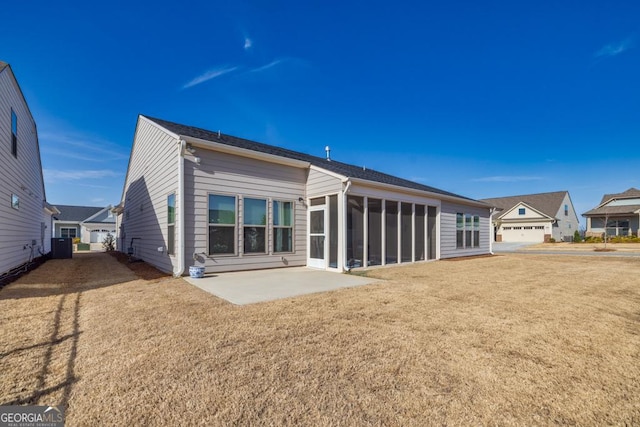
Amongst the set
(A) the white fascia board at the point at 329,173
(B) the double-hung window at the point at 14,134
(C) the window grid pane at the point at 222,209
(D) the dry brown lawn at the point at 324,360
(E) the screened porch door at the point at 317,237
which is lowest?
(D) the dry brown lawn at the point at 324,360

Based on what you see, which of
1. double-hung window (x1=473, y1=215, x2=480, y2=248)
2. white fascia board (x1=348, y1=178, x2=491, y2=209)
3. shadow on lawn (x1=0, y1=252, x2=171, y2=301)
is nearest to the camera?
shadow on lawn (x1=0, y1=252, x2=171, y2=301)

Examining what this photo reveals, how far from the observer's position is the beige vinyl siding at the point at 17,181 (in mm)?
7613

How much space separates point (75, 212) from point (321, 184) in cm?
3613

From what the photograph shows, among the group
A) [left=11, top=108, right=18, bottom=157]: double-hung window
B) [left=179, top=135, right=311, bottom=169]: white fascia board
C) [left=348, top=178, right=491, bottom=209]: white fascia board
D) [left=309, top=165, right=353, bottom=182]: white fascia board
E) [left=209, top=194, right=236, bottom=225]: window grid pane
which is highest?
[left=11, top=108, right=18, bottom=157]: double-hung window

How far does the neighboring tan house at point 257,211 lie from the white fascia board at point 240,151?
27 millimetres

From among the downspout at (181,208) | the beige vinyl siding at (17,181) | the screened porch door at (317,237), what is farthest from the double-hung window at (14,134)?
the screened porch door at (317,237)

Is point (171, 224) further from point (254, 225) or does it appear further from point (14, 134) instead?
point (14, 134)

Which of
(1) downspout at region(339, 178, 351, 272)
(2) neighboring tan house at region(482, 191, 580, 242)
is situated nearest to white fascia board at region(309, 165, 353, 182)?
(1) downspout at region(339, 178, 351, 272)

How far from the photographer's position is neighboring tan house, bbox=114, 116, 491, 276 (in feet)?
24.8

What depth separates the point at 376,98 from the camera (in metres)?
14.6

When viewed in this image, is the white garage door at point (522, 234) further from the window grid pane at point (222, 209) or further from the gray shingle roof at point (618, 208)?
the window grid pane at point (222, 209)

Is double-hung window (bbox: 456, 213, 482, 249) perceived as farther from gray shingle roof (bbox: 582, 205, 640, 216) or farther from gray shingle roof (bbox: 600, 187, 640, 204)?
gray shingle roof (bbox: 600, 187, 640, 204)

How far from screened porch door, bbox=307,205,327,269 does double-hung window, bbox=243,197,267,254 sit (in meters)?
1.66

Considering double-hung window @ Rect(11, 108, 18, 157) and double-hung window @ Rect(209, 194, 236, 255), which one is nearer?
double-hung window @ Rect(209, 194, 236, 255)
